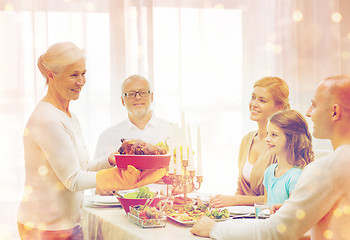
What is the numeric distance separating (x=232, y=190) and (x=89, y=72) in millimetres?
1582

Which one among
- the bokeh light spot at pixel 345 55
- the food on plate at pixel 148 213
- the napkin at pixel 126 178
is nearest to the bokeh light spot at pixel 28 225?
the napkin at pixel 126 178

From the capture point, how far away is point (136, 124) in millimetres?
3031

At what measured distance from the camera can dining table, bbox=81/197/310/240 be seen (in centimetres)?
155

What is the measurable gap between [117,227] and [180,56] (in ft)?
7.40

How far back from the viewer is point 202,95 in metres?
3.81

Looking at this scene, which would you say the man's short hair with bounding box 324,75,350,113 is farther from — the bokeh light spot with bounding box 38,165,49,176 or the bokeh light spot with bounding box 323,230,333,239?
the bokeh light spot with bounding box 38,165,49,176

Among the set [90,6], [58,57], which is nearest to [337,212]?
[58,57]

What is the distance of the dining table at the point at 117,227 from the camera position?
1551 mm

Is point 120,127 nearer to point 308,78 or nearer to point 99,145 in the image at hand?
point 99,145

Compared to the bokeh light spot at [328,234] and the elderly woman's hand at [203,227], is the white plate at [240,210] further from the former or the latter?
the bokeh light spot at [328,234]

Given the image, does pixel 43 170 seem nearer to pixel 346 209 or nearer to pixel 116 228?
pixel 116 228

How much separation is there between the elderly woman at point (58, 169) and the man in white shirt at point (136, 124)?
0.93 metres

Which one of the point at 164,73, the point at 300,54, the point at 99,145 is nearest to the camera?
the point at 99,145

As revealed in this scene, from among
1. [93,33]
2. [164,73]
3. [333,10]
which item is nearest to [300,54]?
[333,10]
